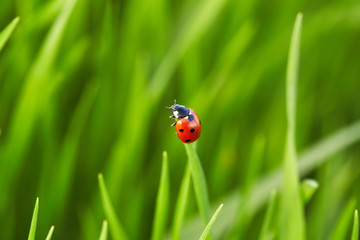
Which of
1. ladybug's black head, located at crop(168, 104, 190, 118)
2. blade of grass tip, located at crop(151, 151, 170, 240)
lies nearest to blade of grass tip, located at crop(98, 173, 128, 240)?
blade of grass tip, located at crop(151, 151, 170, 240)

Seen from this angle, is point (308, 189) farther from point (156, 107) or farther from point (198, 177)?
point (156, 107)

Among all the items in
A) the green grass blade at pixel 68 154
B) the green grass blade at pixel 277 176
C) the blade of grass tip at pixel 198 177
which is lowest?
the blade of grass tip at pixel 198 177

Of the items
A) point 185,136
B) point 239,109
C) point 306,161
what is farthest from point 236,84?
point 185,136

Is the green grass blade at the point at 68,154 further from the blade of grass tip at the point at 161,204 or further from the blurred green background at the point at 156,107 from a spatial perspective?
the blade of grass tip at the point at 161,204

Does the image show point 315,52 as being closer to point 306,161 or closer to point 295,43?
point 306,161

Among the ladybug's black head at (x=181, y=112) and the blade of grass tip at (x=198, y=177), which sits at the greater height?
the ladybug's black head at (x=181, y=112)

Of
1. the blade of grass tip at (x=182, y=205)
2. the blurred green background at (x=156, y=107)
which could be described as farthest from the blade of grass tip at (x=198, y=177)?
the blurred green background at (x=156, y=107)

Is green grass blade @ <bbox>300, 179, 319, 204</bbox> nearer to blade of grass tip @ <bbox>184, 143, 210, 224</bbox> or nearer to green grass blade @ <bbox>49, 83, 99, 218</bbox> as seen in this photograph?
blade of grass tip @ <bbox>184, 143, 210, 224</bbox>

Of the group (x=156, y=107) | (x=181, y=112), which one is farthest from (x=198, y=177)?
(x=156, y=107)
